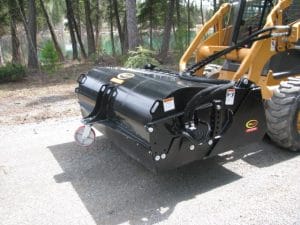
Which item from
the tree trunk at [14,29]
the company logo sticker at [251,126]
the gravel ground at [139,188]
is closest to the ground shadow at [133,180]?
the gravel ground at [139,188]

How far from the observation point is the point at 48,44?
1155 cm

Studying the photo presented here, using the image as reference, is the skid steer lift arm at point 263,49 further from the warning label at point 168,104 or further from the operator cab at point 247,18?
the warning label at point 168,104

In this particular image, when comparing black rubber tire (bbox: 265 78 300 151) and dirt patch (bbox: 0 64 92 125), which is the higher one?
black rubber tire (bbox: 265 78 300 151)

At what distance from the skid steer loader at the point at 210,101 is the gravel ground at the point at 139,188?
14.1 inches

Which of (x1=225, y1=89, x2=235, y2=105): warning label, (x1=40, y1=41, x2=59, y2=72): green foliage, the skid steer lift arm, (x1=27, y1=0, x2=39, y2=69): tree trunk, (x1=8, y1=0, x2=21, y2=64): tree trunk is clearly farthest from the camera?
(x1=8, y1=0, x2=21, y2=64): tree trunk

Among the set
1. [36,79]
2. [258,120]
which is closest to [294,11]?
[258,120]

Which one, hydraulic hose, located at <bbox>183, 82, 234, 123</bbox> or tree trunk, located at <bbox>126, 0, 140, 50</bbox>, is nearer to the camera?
hydraulic hose, located at <bbox>183, 82, 234, 123</bbox>

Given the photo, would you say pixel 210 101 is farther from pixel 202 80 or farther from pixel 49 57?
pixel 49 57

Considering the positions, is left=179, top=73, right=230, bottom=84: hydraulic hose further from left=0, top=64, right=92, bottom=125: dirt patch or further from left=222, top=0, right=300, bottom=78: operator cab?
left=0, top=64, right=92, bottom=125: dirt patch

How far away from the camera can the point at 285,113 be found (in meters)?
4.09

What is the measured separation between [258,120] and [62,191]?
2098 millimetres

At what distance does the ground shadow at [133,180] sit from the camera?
11.0 feet

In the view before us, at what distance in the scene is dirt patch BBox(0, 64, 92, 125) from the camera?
665 centimetres

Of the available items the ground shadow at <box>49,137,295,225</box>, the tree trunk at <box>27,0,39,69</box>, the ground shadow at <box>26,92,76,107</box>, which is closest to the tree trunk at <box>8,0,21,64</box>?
the tree trunk at <box>27,0,39,69</box>
